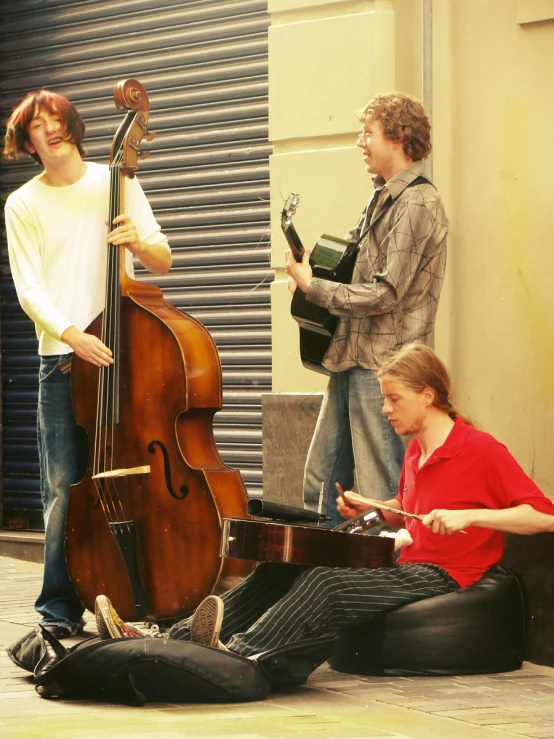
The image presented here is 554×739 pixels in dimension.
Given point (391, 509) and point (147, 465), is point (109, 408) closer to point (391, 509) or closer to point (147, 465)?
point (147, 465)

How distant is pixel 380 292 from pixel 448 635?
1.22m

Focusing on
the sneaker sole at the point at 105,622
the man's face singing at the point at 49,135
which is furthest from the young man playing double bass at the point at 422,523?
the man's face singing at the point at 49,135

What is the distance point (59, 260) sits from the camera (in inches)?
223

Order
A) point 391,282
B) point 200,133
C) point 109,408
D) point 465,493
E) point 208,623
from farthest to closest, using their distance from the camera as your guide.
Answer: point 200,133 → point 109,408 → point 391,282 → point 465,493 → point 208,623

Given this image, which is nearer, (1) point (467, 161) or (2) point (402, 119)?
(2) point (402, 119)

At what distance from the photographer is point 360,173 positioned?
6473 mm

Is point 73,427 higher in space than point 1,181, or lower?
lower

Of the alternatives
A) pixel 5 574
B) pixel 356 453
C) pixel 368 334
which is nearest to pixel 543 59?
pixel 368 334

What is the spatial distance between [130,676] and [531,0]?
3.17 m

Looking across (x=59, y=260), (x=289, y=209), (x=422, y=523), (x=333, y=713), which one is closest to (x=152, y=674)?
(x=333, y=713)

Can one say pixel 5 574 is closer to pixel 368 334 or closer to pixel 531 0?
pixel 368 334

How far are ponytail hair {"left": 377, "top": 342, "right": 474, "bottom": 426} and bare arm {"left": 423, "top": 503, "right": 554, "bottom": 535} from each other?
43 centimetres

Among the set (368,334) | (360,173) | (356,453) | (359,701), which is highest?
(360,173)

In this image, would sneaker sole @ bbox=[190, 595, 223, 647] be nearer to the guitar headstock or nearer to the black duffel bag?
the black duffel bag
